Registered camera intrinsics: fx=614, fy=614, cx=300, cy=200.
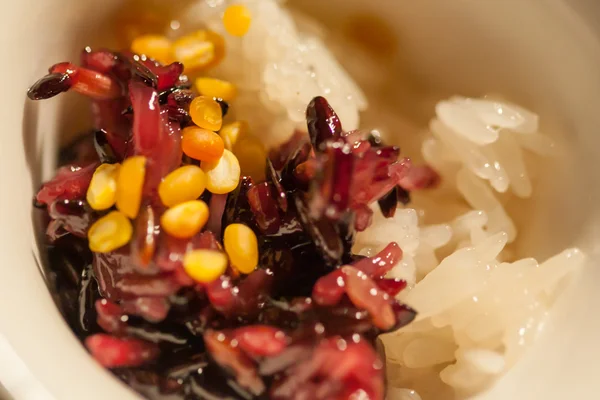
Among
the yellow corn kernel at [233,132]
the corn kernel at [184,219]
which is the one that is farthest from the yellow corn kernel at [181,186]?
the yellow corn kernel at [233,132]

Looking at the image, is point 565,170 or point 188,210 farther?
point 565,170

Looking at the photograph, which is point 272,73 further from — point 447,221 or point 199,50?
point 447,221

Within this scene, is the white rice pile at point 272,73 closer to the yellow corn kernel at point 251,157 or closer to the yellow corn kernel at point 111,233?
the yellow corn kernel at point 251,157

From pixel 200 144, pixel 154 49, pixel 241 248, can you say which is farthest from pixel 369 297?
pixel 154 49

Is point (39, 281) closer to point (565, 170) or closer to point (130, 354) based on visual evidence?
point (130, 354)

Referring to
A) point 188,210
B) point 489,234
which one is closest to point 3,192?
point 188,210

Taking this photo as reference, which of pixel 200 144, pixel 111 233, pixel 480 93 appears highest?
pixel 480 93

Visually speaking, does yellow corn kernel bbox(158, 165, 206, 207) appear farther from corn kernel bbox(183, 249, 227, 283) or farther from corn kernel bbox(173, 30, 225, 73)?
corn kernel bbox(173, 30, 225, 73)
